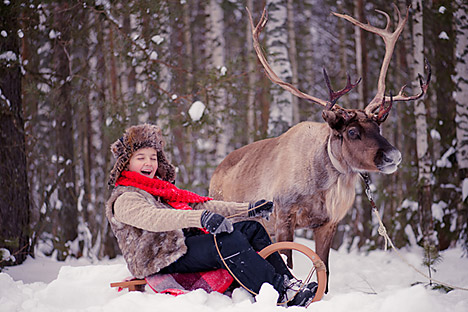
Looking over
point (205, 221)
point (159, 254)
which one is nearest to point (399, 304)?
point (205, 221)

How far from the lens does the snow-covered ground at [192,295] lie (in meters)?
2.51

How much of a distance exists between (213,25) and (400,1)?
3932mm

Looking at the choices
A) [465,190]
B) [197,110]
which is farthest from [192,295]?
[465,190]

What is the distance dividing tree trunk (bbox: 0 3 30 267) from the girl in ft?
8.18

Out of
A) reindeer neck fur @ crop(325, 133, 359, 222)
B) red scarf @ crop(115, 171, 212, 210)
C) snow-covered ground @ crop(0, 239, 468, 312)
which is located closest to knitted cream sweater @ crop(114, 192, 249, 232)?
red scarf @ crop(115, 171, 212, 210)

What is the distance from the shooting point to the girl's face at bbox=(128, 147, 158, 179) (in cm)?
333

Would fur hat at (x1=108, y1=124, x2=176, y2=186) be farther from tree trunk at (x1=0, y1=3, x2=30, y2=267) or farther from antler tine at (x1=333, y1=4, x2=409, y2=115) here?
tree trunk at (x1=0, y1=3, x2=30, y2=267)

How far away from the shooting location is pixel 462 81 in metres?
6.20

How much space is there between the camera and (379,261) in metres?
6.62

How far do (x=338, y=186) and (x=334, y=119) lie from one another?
612 mm

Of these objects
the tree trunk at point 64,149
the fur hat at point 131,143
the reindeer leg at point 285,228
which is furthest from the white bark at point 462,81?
the tree trunk at point 64,149

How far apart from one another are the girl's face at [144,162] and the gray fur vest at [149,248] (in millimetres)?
265

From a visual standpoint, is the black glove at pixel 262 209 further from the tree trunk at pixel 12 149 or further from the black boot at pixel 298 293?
the tree trunk at pixel 12 149

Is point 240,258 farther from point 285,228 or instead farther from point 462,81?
point 462,81
